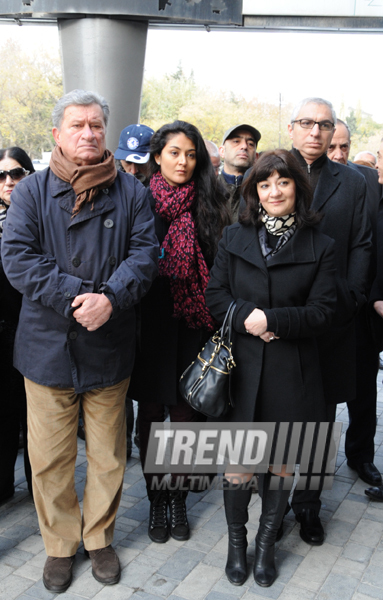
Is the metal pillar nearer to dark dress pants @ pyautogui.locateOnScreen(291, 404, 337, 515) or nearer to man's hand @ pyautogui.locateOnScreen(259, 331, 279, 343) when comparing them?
dark dress pants @ pyautogui.locateOnScreen(291, 404, 337, 515)

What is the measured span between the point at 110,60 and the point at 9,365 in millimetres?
6206

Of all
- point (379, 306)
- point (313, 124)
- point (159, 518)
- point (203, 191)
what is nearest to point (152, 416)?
point (159, 518)

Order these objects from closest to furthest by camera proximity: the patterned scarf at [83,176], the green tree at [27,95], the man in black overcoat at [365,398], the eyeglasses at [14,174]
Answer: the patterned scarf at [83,176] < the eyeglasses at [14,174] < the man in black overcoat at [365,398] < the green tree at [27,95]

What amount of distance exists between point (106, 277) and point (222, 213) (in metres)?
0.94

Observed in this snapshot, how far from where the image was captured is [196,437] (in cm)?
382

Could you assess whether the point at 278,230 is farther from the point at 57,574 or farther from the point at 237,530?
the point at 57,574

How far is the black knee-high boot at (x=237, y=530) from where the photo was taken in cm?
305

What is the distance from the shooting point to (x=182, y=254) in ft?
11.1

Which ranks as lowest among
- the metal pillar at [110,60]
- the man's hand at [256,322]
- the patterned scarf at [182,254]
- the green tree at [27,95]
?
the man's hand at [256,322]

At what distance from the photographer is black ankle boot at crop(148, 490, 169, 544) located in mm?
3443

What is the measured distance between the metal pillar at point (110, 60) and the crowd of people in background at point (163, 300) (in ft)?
18.4

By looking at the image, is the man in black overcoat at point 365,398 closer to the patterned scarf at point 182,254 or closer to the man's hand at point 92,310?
the patterned scarf at point 182,254

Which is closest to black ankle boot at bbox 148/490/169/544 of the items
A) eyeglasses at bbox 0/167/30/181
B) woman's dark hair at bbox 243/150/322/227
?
woman's dark hair at bbox 243/150/322/227

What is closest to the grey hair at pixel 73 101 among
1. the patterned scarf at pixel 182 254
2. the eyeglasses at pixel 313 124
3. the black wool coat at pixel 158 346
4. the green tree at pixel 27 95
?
the patterned scarf at pixel 182 254
